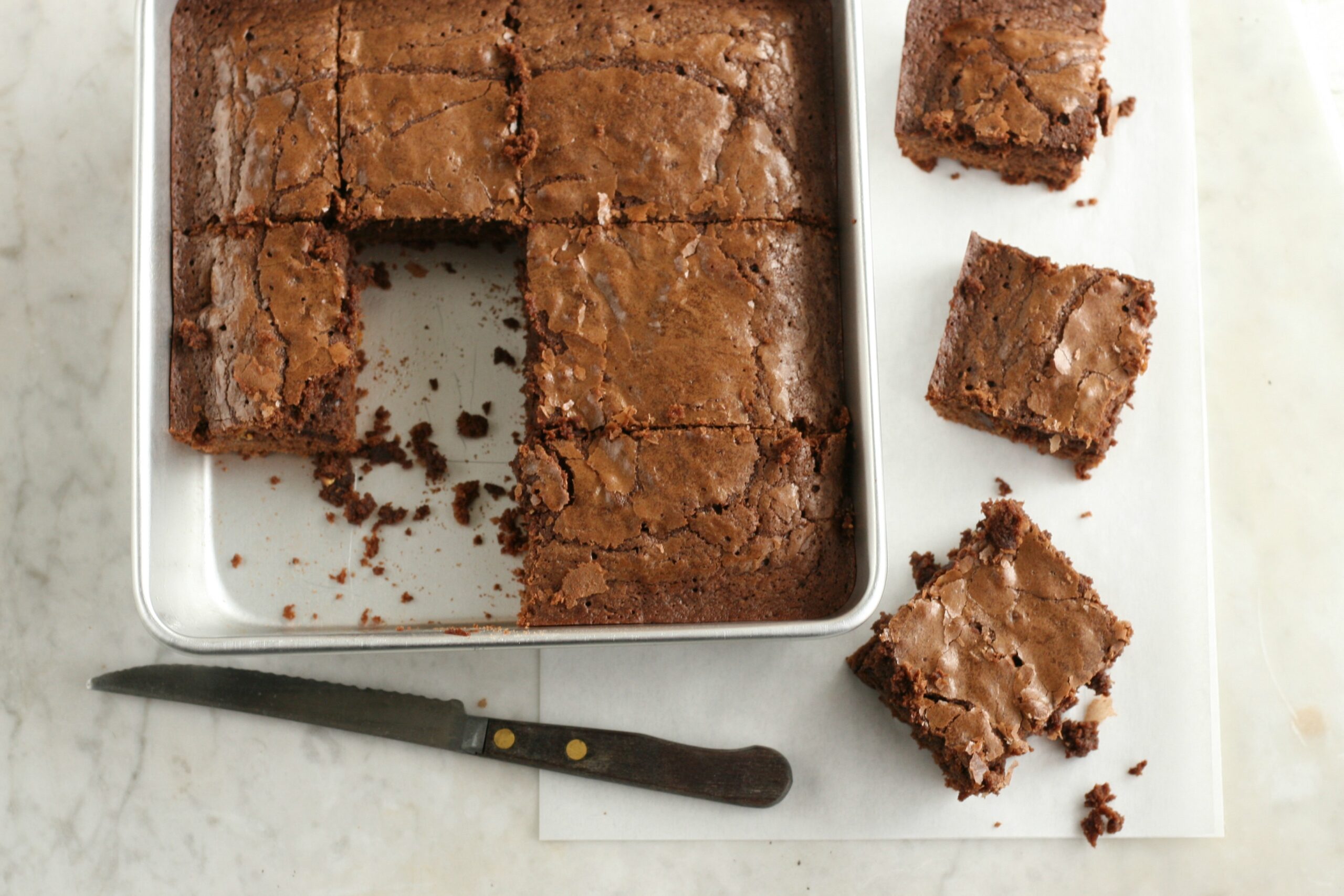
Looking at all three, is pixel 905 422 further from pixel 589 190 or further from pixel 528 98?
pixel 528 98

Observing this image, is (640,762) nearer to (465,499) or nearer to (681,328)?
(465,499)

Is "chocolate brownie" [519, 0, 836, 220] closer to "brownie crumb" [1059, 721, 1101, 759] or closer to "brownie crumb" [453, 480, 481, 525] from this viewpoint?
"brownie crumb" [453, 480, 481, 525]

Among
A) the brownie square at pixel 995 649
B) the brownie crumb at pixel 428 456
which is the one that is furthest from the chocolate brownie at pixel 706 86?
the brownie square at pixel 995 649

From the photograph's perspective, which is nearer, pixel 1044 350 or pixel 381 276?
pixel 1044 350

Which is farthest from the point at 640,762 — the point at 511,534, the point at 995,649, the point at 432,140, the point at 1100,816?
the point at 432,140

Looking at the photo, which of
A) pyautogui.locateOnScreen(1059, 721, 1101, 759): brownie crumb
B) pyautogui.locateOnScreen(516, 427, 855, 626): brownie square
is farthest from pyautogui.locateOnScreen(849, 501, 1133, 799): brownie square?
pyautogui.locateOnScreen(516, 427, 855, 626): brownie square

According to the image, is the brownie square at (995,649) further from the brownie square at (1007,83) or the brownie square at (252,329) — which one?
the brownie square at (252,329)

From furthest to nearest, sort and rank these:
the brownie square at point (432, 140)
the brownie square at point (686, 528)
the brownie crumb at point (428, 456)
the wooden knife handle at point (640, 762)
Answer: the brownie crumb at point (428, 456), the wooden knife handle at point (640, 762), the brownie square at point (432, 140), the brownie square at point (686, 528)
